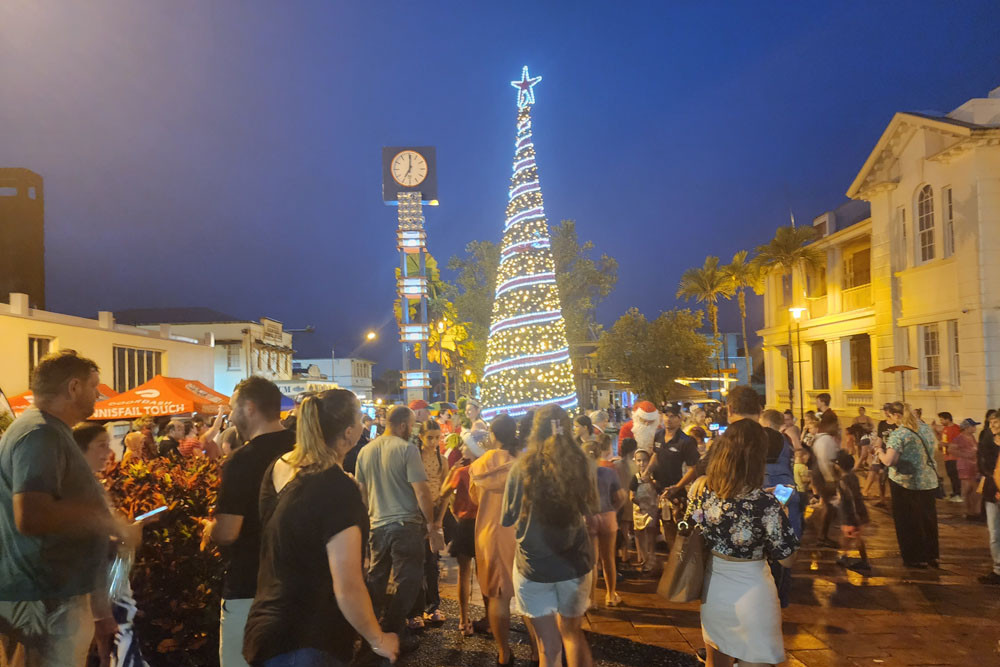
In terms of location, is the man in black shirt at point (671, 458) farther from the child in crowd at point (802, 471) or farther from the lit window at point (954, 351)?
the lit window at point (954, 351)

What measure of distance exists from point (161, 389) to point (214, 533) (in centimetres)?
1146

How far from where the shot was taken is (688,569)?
12.3 ft

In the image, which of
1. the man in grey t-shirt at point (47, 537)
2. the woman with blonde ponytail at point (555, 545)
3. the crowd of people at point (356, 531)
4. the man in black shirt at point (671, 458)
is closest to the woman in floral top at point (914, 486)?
the crowd of people at point (356, 531)

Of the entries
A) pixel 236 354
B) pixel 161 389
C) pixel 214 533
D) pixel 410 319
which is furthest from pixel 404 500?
pixel 236 354

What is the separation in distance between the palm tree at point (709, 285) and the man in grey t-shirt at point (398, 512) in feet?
138

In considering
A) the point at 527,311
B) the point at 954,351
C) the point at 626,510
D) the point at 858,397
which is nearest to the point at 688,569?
the point at 626,510

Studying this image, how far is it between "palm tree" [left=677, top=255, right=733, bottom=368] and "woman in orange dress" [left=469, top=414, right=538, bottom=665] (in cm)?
4190

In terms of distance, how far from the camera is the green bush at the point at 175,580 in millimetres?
4281

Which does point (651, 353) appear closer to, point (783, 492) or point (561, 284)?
point (561, 284)

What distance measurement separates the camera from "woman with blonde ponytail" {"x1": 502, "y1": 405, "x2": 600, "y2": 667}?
4098 millimetres

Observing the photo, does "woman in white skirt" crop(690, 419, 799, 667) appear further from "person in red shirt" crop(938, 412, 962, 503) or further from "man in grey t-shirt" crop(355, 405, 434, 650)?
"person in red shirt" crop(938, 412, 962, 503)

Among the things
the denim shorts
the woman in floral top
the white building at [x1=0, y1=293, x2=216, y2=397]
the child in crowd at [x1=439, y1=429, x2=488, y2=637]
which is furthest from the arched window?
the white building at [x1=0, y1=293, x2=216, y2=397]

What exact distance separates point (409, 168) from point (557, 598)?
130ft

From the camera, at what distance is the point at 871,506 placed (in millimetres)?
12445
